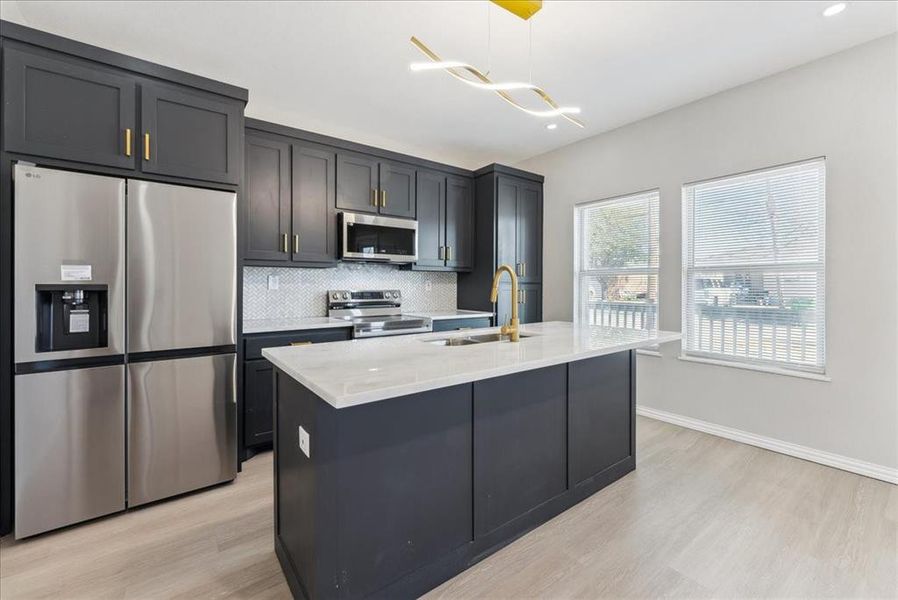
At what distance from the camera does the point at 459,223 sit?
14.9 feet

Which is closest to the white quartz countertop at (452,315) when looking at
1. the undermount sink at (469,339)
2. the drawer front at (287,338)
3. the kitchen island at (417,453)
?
the drawer front at (287,338)

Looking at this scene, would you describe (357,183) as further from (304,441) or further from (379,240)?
Result: (304,441)

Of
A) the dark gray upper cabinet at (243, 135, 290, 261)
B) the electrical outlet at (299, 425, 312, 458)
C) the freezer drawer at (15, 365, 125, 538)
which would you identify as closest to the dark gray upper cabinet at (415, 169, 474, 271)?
the dark gray upper cabinet at (243, 135, 290, 261)

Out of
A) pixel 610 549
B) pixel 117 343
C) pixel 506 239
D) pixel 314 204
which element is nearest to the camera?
pixel 610 549

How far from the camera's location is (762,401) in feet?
10.2

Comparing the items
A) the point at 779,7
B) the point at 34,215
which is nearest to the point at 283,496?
the point at 34,215

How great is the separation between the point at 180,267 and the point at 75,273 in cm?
45

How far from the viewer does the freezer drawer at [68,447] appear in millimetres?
1964

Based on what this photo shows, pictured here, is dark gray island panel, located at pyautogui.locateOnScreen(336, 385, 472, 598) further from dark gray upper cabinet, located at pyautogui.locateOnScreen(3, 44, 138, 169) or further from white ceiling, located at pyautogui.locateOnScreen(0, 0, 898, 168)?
white ceiling, located at pyautogui.locateOnScreen(0, 0, 898, 168)

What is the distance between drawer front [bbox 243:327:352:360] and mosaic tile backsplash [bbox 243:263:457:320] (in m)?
0.69

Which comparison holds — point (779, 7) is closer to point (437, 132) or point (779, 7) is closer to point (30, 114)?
point (437, 132)

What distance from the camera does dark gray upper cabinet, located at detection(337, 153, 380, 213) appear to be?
144 inches

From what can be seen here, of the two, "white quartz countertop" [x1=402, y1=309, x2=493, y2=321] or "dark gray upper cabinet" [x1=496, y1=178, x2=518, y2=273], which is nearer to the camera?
"white quartz countertop" [x1=402, y1=309, x2=493, y2=321]

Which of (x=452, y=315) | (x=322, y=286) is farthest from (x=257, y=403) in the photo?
(x=452, y=315)
